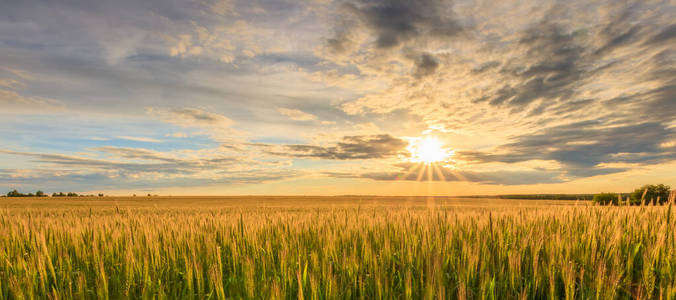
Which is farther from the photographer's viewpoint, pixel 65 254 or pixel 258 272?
pixel 65 254

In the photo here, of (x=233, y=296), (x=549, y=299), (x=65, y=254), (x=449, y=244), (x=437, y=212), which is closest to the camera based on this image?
(x=549, y=299)

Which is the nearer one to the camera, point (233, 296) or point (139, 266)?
point (233, 296)

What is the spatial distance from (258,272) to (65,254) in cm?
247

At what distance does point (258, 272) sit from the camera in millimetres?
3244

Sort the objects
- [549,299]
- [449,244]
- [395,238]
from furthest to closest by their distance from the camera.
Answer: [395,238] → [449,244] → [549,299]

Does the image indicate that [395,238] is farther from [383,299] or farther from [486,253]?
[383,299]

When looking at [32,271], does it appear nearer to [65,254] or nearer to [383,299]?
[65,254]

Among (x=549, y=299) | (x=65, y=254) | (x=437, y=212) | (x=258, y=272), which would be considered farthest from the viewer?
(x=437, y=212)

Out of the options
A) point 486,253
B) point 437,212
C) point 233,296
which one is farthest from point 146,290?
point 437,212

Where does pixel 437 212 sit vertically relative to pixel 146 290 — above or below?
above

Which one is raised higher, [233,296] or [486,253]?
[486,253]

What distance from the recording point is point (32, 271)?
3365mm

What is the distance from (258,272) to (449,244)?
1.87 meters

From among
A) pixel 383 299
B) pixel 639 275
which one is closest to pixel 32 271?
pixel 383 299
